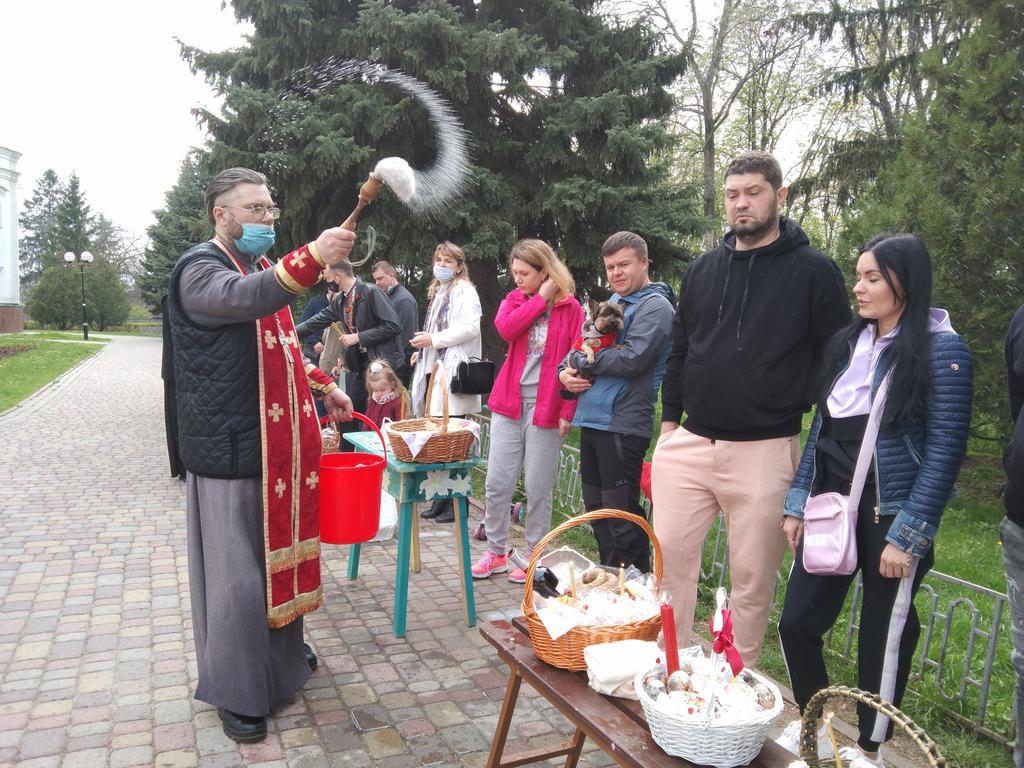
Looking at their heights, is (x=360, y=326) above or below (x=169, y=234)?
below

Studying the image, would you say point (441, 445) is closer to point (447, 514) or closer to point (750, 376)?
point (750, 376)

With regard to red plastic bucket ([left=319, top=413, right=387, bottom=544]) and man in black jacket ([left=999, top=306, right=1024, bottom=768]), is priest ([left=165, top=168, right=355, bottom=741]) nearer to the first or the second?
red plastic bucket ([left=319, top=413, right=387, bottom=544])

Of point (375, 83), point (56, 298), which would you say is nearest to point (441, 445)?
point (375, 83)

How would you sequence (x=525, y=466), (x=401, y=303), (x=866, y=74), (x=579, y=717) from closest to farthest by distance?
(x=579, y=717) → (x=525, y=466) → (x=401, y=303) → (x=866, y=74)

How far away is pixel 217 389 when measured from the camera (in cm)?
312

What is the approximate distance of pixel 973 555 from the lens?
6273mm

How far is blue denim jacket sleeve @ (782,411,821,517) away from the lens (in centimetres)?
286

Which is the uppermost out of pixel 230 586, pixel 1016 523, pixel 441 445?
pixel 1016 523

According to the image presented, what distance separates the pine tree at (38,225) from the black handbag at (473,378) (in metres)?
66.9

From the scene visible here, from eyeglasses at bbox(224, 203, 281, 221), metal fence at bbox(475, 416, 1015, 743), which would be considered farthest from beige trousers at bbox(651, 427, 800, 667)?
eyeglasses at bbox(224, 203, 281, 221)

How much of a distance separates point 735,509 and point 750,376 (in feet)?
1.81

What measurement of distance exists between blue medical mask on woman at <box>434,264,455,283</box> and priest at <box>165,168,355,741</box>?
9.03ft

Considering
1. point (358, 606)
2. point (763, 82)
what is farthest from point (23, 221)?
point (358, 606)

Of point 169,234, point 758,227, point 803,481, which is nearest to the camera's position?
point 803,481
